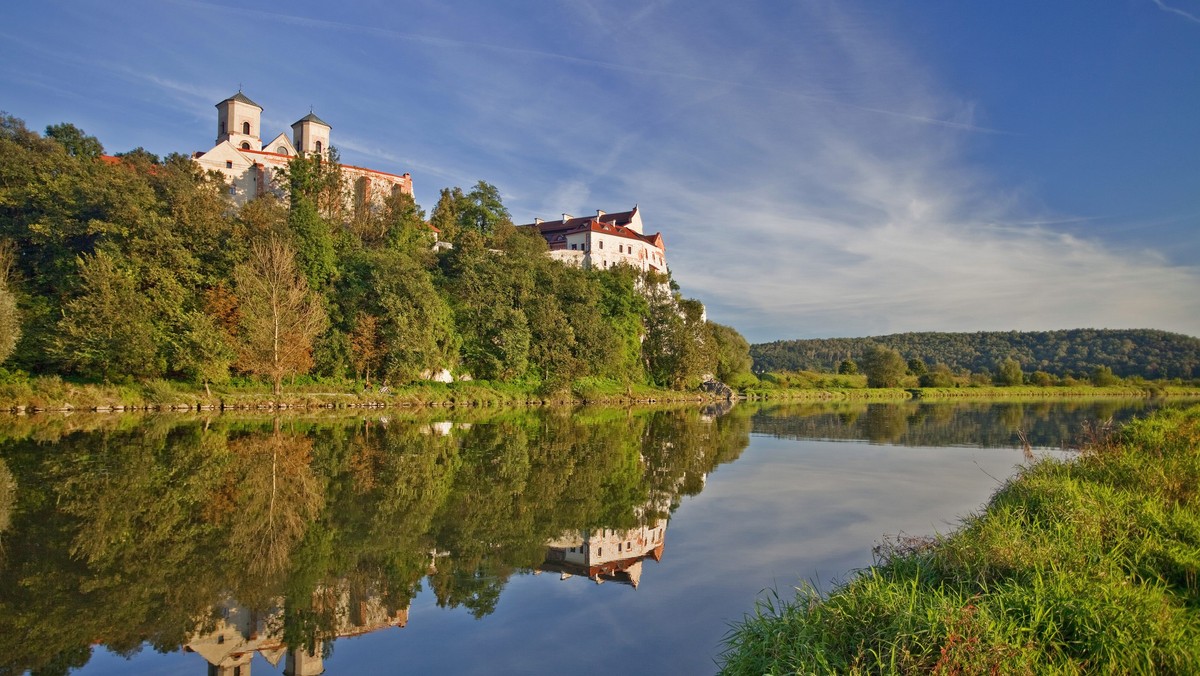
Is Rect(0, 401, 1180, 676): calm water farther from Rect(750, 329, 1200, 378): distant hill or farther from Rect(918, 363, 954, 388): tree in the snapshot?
Rect(750, 329, 1200, 378): distant hill

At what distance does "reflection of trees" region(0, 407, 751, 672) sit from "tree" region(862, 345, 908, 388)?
7909cm

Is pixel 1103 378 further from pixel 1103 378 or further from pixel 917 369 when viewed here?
pixel 917 369

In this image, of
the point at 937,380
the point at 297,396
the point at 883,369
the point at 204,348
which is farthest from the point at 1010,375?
the point at 204,348

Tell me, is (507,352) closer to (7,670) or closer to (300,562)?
(300,562)

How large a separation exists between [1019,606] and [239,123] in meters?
74.3

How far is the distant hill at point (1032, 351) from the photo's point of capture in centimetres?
10875

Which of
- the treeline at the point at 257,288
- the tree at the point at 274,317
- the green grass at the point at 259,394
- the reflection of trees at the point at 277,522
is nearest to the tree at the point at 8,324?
the treeline at the point at 257,288

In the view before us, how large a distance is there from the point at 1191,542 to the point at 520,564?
8112 mm

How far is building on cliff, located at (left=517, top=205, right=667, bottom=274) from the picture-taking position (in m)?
77.1

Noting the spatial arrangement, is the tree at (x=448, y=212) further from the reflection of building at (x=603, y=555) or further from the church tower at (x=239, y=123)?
the reflection of building at (x=603, y=555)

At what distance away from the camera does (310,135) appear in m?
66.9

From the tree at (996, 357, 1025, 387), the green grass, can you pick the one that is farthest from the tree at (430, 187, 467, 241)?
the tree at (996, 357, 1025, 387)

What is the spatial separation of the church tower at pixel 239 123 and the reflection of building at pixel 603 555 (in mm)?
67074

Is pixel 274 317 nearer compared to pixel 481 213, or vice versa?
pixel 274 317
